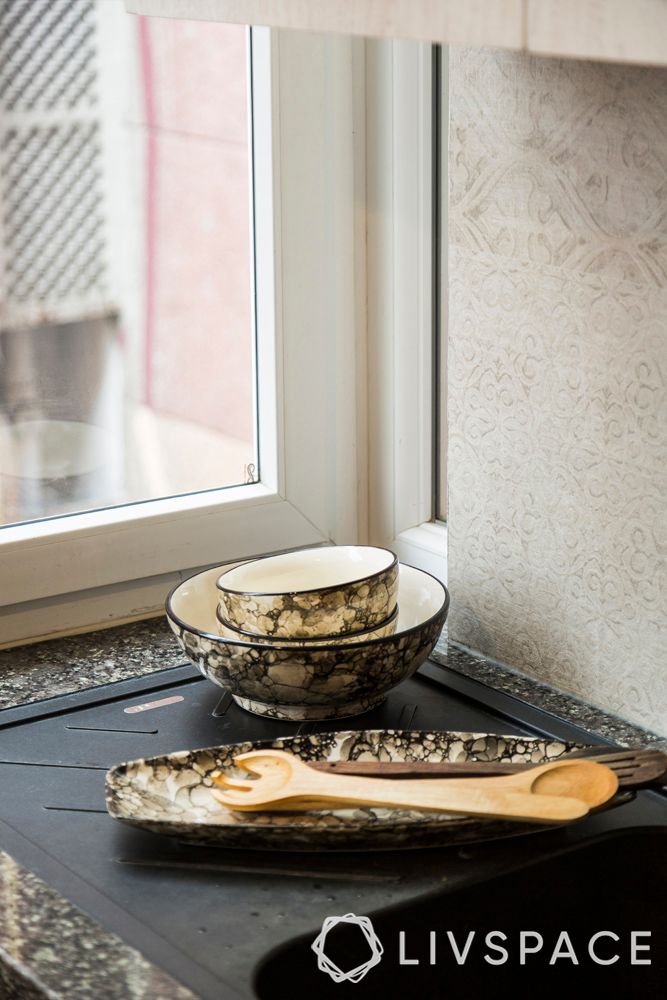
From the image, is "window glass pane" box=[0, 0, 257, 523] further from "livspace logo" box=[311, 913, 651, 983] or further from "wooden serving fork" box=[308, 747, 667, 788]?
"livspace logo" box=[311, 913, 651, 983]

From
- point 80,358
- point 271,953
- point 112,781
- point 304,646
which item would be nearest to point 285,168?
point 80,358

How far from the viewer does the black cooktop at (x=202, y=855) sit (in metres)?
0.79

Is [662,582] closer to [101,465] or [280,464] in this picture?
[280,464]

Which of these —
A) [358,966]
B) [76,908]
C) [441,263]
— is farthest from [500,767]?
[441,263]

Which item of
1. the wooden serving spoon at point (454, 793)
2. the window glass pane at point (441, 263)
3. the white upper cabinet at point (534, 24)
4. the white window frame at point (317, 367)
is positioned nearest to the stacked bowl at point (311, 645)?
the wooden serving spoon at point (454, 793)

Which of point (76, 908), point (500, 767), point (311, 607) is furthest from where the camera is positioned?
point (311, 607)

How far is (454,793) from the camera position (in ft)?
2.88

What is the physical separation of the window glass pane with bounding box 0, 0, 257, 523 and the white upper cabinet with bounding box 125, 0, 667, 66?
24.7 inches

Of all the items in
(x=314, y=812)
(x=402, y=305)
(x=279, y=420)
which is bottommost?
(x=314, y=812)

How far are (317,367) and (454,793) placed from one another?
2.11 feet

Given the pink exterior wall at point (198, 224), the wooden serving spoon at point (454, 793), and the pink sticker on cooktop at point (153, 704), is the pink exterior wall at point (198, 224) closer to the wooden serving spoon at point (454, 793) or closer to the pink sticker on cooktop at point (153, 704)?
the pink sticker on cooktop at point (153, 704)

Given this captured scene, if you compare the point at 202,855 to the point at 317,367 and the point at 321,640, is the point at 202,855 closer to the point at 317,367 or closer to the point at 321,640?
the point at 321,640

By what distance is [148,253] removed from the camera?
1345 mm

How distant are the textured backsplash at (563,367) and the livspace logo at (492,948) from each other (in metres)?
0.19
